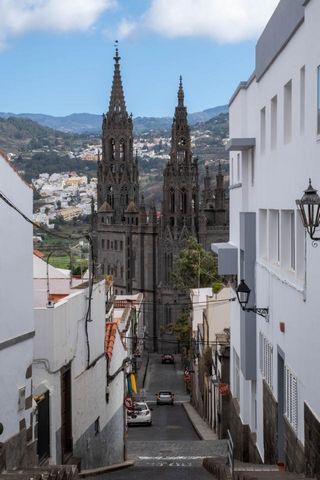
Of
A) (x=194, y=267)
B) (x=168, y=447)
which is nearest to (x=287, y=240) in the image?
(x=168, y=447)

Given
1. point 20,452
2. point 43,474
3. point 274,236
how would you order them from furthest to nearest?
1. point 274,236
2. point 20,452
3. point 43,474

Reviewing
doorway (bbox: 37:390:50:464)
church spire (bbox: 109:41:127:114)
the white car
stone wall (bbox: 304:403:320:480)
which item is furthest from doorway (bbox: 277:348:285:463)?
church spire (bbox: 109:41:127:114)

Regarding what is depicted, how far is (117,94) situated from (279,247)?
3600 inches

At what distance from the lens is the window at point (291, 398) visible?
11953 mm

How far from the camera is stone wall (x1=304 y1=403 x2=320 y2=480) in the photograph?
991cm

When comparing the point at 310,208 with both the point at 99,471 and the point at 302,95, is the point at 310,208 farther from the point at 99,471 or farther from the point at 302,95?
the point at 99,471

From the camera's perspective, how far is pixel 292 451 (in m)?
12.0

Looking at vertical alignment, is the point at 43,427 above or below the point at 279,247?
below

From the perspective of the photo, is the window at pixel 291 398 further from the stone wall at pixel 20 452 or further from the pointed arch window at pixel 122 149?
the pointed arch window at pixel 122 149

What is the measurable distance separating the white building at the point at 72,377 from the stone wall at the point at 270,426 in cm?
367

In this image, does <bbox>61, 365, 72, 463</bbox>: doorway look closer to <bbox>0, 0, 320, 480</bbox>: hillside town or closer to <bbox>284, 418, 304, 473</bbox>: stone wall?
<bbox>0, 0, 320, 480</bbox>: hillside town

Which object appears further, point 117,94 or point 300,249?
point 117,94

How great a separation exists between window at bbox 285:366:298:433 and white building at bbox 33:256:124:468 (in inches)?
177

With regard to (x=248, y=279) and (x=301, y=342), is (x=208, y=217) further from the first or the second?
(x=301, y=342)
